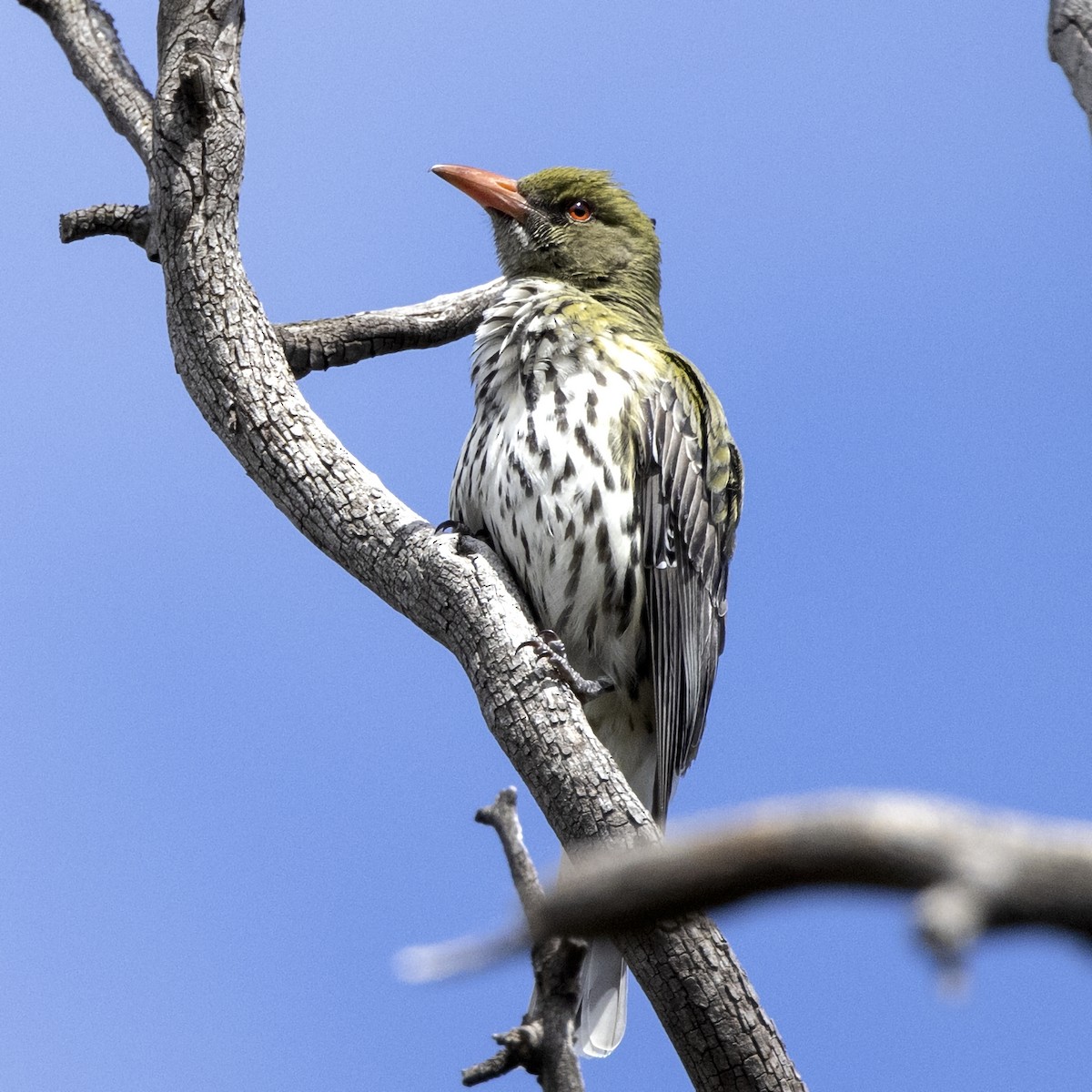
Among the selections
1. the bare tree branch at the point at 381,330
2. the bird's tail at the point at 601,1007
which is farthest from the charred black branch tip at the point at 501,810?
the bare tree branch at the point at 381,330

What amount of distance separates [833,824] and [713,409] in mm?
4704

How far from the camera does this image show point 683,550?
5434 millimetres

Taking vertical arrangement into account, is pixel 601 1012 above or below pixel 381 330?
below

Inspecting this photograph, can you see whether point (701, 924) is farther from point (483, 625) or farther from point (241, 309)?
point (241, 309)

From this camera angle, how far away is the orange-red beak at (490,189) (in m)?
6.28

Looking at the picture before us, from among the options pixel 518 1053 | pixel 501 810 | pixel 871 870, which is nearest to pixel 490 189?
pixel 501 810

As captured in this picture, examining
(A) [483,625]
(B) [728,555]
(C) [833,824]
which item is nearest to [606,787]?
(A) [483,625]

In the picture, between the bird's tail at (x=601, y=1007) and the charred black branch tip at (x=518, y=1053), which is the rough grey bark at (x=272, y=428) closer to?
the bird's tail at (x=601, y=1007)

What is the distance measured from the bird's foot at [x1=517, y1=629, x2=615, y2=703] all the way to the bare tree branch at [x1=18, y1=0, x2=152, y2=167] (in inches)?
97.5

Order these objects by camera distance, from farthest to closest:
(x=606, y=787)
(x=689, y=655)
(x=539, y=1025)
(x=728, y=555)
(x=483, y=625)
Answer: (x=728, y=555), (x=689, y=655), (x=483, y=625), (x=606, y=787), (x=539, y=1025)

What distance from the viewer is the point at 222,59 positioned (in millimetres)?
5008

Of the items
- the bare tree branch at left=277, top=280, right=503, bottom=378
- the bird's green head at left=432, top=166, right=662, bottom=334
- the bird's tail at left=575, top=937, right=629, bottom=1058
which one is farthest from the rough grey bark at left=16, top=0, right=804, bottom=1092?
the bird's green head at left=432, top=166, right=662, bottom=334

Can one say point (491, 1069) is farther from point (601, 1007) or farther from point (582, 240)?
point (582, 240)

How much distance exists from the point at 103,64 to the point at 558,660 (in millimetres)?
3377
